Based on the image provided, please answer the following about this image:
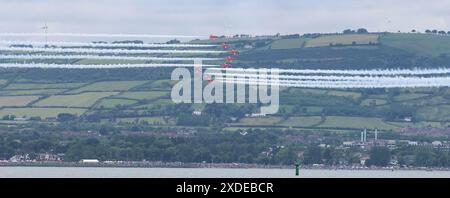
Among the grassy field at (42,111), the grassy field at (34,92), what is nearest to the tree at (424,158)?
the grassy field at (42,111)

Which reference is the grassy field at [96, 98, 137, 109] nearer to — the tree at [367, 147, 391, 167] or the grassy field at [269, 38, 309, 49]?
the tree at [367, 147, 391, 167]

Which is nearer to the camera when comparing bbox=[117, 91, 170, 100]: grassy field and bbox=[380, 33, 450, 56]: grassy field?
bbox=[117, 91, 170, 100]: grassy field

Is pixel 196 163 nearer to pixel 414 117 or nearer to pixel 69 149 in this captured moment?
pixel 69 149

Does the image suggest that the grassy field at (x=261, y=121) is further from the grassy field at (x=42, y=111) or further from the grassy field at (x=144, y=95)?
the grassy field at (x=42, y=111)

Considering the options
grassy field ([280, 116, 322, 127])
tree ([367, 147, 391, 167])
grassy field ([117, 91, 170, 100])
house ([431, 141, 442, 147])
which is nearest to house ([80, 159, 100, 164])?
tree ([367, 147, 391, 167])
